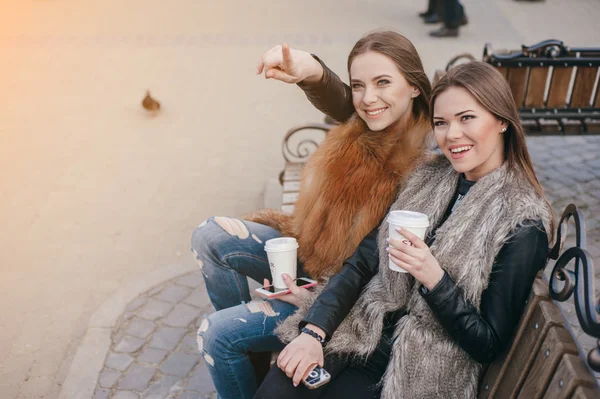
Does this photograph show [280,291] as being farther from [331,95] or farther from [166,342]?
[166,342]

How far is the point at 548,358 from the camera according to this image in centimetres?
159

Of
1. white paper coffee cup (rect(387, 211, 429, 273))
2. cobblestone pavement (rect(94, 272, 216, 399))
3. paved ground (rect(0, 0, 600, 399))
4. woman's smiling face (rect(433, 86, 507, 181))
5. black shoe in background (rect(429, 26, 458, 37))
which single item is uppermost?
woman's smiling face (rect(433, 86, 507, 181))

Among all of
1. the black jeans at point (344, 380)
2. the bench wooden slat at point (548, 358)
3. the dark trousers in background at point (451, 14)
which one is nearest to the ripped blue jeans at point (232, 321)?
the black jeans at point (344, 380)

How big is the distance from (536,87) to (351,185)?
10.2 ft

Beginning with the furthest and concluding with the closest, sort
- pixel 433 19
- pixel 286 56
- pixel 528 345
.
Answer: pixel 433 19 → pixel 286 56 → pixel 528 345

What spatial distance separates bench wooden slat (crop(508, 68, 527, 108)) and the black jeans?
134 inches

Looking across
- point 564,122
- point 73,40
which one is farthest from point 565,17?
point 73,40

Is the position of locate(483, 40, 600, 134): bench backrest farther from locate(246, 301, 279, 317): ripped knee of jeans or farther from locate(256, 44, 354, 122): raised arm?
locate(246, 301, 279, 317): ripped knee of jeans

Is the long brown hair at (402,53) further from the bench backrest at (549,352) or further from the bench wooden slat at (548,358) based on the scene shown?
the bench wooden slat at (548,358)

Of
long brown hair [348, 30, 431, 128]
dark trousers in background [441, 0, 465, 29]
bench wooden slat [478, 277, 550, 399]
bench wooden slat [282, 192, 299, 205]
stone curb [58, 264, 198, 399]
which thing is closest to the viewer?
bench wooden slat [478, 277, 550, 399]

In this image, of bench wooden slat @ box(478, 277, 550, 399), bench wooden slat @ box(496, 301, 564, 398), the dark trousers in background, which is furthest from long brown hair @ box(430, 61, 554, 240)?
the dark trousers in background

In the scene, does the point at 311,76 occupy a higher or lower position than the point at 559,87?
higher

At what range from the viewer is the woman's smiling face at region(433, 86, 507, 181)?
2027 millimetres

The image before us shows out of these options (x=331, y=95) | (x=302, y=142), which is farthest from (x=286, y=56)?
(x=302, y=142)
